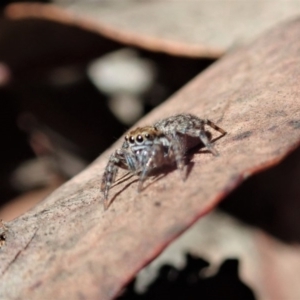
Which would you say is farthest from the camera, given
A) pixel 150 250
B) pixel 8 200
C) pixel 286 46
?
pixel 8 200

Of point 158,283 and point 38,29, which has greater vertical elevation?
point 38,29

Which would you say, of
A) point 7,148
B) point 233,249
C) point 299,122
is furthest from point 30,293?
point 7,148

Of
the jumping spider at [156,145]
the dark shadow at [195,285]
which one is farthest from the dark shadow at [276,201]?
the jumping spider at [156,145]

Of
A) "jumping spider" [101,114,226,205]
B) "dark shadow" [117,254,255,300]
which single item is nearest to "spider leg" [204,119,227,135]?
"jumping spider" [101,114,226,205]

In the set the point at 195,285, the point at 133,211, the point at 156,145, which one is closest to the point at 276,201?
the point at 195,285

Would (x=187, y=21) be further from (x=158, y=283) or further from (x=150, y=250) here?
(x=150, y=250)

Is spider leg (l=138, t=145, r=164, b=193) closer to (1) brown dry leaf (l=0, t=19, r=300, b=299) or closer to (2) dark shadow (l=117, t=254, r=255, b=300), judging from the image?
(1) brown dry leaf (l=0, t=19, r=300, b=299)
